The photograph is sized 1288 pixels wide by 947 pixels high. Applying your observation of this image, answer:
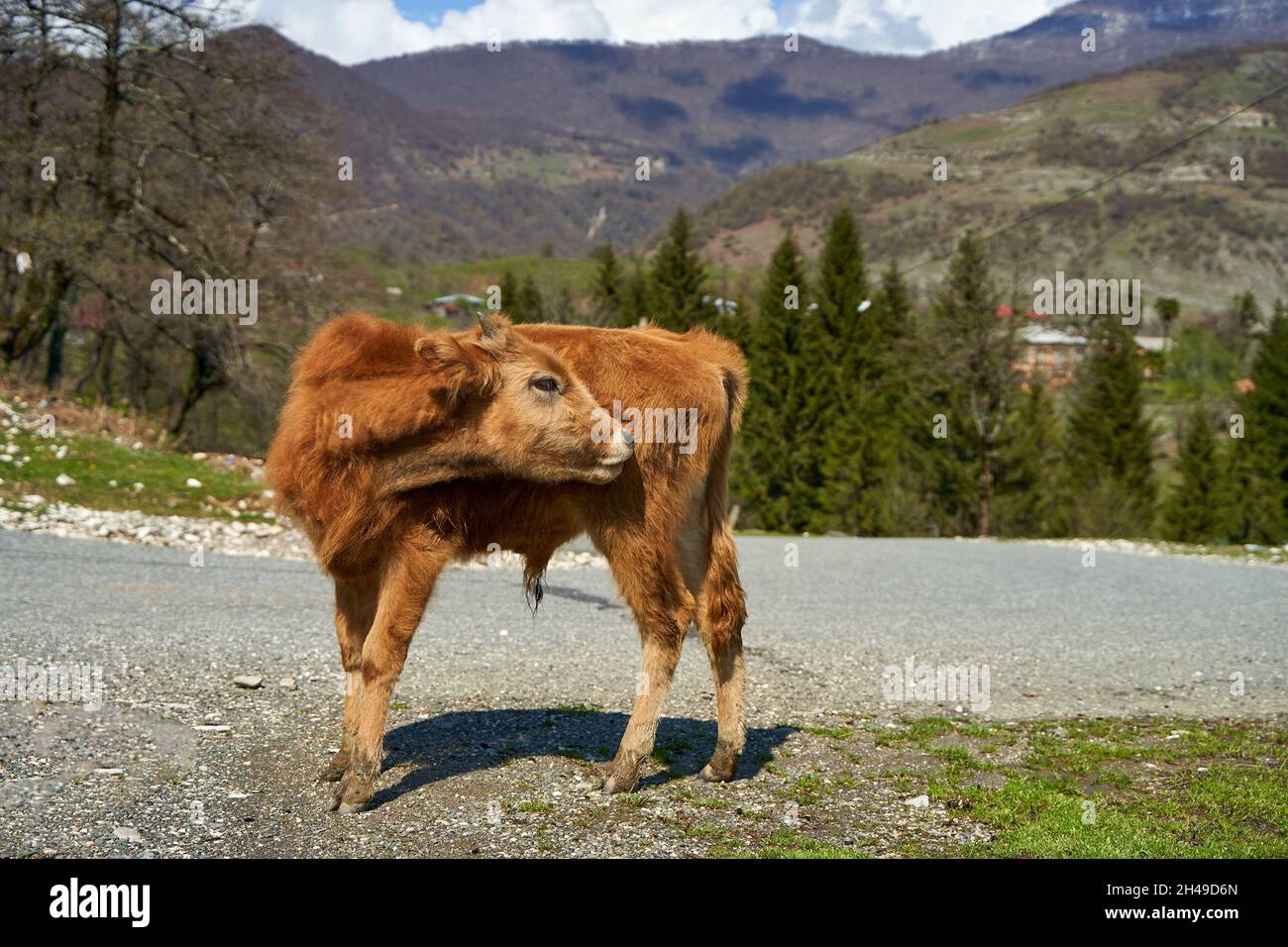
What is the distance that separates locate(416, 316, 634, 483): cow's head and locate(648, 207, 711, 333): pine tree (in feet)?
168

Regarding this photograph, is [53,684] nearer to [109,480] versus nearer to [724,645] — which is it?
[724,645]

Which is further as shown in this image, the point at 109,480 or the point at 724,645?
the point at 109,480

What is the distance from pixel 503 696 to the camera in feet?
31.7

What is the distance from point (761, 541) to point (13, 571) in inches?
791

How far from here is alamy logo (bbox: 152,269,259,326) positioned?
32844 millimetres

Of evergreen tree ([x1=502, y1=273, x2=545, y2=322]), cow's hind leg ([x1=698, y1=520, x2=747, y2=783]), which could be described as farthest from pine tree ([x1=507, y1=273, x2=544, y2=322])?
cow's hind leg ([x1=698, y1=520, x2=747, y2=783])

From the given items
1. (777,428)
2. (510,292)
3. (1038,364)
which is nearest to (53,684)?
(777,428)

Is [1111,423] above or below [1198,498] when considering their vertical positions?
above

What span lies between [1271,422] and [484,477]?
5572 centimetres

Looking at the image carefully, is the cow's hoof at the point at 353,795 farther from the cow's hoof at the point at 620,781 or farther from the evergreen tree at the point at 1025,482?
the evergreen tree at the point at 1025,482

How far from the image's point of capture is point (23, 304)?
31.2m

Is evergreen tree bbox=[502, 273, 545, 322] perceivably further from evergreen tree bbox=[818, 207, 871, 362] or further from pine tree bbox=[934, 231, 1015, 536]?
pine tree bbox=[934, 231, 1015, 536]

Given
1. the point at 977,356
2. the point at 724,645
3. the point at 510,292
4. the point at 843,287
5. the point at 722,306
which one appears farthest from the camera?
the point at 510,292

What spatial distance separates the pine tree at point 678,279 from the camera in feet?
190
